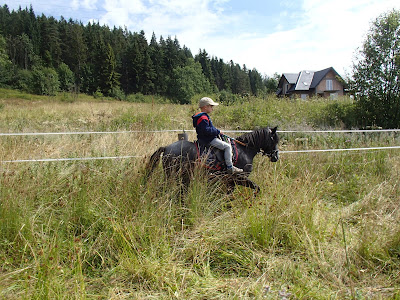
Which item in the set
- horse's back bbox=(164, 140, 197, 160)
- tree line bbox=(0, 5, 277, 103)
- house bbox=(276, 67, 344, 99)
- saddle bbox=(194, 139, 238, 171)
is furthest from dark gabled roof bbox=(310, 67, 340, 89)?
horse's back bbox=(164, 140, 197, 160)

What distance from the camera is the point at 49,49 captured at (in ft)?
221

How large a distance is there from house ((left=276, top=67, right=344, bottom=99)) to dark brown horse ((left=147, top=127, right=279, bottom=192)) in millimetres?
32610

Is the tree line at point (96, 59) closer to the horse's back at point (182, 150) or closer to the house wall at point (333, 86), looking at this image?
the house wall at point (333, 86)

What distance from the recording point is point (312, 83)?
4125cm

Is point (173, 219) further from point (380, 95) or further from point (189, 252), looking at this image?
point (380, 95)

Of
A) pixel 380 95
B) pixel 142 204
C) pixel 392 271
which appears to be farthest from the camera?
pixel 380 95

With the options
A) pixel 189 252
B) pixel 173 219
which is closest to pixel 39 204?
pixel 173 219

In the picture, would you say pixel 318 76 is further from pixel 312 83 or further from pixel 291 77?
pixel 291 77

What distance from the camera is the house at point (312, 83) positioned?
3803cm

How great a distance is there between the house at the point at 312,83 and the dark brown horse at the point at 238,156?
32610 millimetres

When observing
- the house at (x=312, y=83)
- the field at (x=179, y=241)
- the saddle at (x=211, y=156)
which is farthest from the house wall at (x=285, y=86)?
the saddle at (x=211, y=156)

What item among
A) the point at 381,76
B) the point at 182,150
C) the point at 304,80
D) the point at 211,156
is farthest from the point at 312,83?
the point at 182,150

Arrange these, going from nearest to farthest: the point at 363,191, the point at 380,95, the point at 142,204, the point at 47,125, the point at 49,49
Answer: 1. the point at 142,204
2. the point at 363,191
3. the point at 47,125
4. the point at 380,95
5. the point at 49,49

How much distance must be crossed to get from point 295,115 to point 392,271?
8.37m
